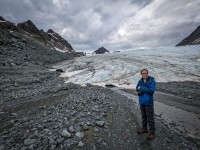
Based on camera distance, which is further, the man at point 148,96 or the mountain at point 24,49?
the mountain at point 24,49

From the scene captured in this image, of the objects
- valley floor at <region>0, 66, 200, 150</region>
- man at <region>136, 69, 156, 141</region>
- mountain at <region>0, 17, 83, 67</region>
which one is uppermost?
mountain at <region>0, 17, 83, 67</region>

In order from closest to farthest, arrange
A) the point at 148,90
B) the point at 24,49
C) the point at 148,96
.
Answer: the point at 148,90 → the point at 148,96 → the point at 24,49

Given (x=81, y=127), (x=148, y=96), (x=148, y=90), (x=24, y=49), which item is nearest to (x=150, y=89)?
(x=148, y=90)

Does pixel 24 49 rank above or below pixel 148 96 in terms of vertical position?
above

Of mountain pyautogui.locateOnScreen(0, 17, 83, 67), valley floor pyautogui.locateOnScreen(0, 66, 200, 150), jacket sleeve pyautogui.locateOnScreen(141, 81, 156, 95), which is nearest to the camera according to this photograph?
valley floor pyautogui.locateOnScreen(0, 66, 200, 150)

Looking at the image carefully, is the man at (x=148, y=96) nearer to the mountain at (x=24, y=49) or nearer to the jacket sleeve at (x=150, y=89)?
the jacket sleeve at (x=150, y=89)

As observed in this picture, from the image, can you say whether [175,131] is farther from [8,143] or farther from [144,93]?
[8,143]

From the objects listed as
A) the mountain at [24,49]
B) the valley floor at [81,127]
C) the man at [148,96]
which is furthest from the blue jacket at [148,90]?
the mountain at [24,49]

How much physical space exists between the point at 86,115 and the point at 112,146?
2418mm

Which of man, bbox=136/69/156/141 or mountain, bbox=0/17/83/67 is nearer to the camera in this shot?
man, bbox=136/69/156/141

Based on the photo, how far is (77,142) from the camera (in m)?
5.49

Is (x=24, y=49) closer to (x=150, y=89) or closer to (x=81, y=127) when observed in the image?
(x=81, y=127)

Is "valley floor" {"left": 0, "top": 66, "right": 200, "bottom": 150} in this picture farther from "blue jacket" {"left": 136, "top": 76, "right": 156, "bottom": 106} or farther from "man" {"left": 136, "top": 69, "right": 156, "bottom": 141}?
"blue jacket" {"left": 136, "top": 76, "right": 156, "bottom": 106}

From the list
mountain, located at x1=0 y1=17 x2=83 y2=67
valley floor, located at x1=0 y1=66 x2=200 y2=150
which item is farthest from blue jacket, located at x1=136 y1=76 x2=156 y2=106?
mountain, located at x1=0 y1=17 x2=83 y2=67
